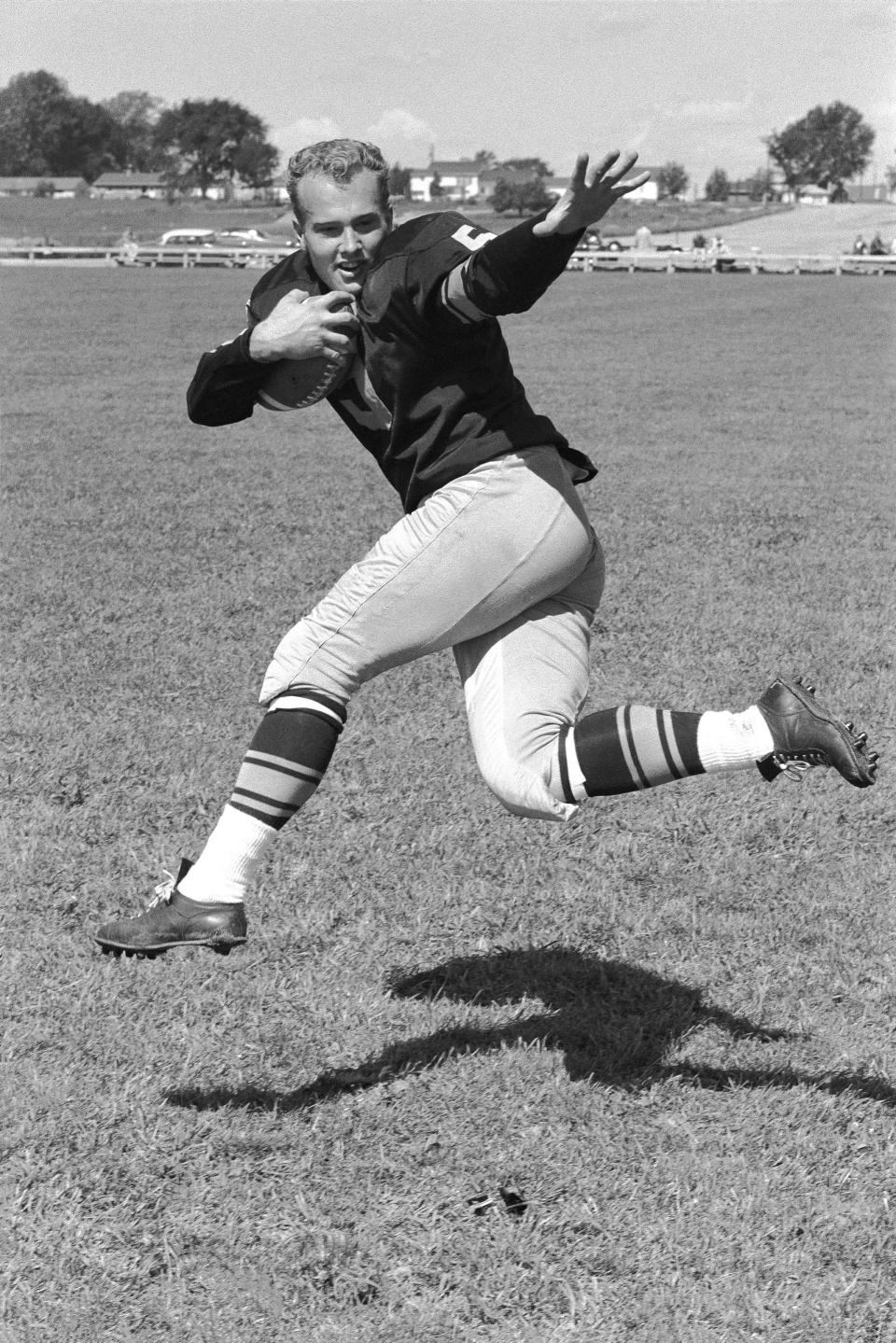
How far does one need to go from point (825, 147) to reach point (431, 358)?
158562 millimetres

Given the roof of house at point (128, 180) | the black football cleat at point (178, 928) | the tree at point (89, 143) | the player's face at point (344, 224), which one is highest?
the tree at point (89, 143)

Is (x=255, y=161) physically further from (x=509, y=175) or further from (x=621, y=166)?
(x=621, y=166)

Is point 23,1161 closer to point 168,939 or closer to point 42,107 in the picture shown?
point 168,939

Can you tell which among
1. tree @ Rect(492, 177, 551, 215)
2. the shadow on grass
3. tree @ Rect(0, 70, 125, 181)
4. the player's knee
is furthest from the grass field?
the player's knee

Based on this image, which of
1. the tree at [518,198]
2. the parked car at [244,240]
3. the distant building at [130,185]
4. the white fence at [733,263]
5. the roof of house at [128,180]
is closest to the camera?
the white fence at [733,263]

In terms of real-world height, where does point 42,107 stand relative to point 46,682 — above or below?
above

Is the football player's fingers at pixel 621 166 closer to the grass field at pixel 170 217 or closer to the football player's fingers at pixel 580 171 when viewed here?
the football player's fingers at pixel 580 171

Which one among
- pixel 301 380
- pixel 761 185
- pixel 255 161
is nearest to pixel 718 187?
pixel 761 185

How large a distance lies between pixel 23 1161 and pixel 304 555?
6642 millimetres

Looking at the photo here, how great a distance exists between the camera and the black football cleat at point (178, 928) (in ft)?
11.7

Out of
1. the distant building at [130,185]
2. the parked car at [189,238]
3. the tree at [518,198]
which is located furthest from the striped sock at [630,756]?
the distant building at [130,185]

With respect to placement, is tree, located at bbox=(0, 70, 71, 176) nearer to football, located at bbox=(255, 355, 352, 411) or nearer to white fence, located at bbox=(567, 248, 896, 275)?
white fence, located at bbox=(567, 248, 896, 275)

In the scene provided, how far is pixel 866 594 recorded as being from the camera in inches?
348

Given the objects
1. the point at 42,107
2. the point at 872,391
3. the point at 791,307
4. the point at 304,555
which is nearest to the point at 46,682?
the point at 304,555
